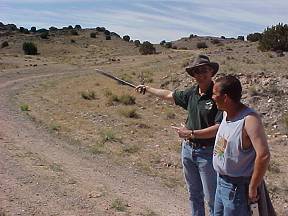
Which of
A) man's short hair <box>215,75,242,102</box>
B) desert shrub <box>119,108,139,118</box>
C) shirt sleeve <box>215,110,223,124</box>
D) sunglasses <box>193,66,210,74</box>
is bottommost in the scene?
desert shrub <box>119,108,139,118</box>

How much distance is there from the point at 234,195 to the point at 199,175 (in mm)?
1193

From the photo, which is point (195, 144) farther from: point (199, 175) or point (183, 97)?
point (183, 97)

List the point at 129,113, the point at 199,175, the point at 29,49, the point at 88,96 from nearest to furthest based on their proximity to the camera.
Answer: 1. the point at 199,175
2. the point at 129,113
3. the point at 88,96
4. the point at 29,49

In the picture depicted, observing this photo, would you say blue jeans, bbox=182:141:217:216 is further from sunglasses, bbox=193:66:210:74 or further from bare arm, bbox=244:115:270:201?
bare arm, bbox=244:115:270:201

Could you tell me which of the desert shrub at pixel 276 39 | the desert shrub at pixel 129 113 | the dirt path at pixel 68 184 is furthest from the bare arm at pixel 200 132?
the desert shrub at pixel 276 39

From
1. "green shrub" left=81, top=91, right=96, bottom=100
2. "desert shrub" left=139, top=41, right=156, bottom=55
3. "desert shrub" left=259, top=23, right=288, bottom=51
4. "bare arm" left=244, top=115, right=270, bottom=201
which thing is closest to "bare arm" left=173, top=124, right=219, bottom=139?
"bare arm" left=244, top=115, right=270, bottom=201

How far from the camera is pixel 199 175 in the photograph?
5.35 meters

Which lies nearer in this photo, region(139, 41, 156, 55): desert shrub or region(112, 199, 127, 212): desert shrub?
region(112, 199, 127, 212): desert shrub

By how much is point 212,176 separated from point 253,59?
21617 mm

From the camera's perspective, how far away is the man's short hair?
13.5 feet

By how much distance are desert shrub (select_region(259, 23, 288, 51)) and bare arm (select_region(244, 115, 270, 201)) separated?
28.4 metres

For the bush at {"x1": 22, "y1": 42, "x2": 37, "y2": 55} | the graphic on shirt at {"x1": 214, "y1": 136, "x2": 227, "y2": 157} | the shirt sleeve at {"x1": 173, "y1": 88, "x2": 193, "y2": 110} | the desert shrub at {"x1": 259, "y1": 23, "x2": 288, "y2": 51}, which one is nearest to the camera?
the graphic on shirt at {"x1": 214, "y1": 136, "x2": 227, "y2": 157}

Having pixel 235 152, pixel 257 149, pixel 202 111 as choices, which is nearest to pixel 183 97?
pixel 202 111

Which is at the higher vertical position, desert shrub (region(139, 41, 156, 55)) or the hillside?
desert shrub (region(139, 41, 156, 55))
